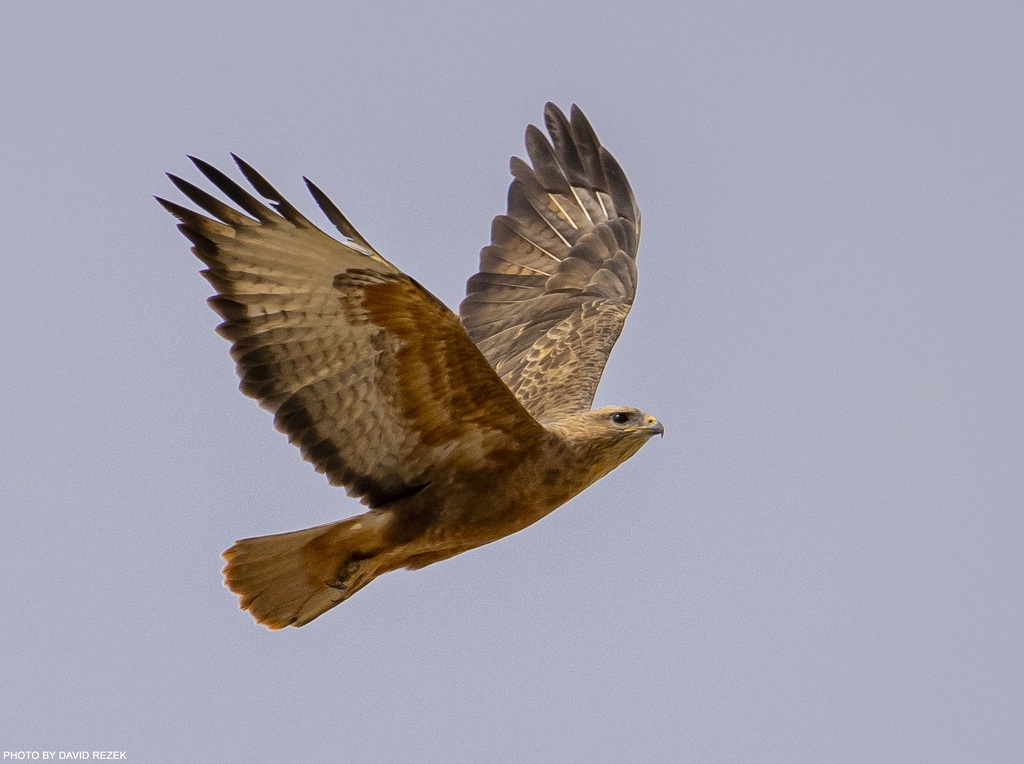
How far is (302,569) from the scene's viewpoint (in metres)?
9.23

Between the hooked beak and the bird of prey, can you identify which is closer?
the bird of prey

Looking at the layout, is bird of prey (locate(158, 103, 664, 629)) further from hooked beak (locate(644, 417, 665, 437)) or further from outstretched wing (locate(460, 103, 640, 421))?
outstretched wing (locate(460, 103, 640, 421))

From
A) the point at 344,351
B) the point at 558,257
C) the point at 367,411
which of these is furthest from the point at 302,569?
the point at 558,257

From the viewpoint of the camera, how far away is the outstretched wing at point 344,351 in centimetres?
824

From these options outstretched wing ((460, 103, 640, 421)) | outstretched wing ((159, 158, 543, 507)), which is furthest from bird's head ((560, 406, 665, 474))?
outstretched wing ((460, 103, 640, 421))

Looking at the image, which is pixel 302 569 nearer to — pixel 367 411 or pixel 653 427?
pixel 367 411

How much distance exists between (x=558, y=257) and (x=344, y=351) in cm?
448

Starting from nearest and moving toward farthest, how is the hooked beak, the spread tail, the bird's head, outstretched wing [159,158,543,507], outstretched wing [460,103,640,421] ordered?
outstretched wing [159,158,543,507]
the spread tail
the bird's head
the hooked beak
outstretched wing [460,103,640,421]

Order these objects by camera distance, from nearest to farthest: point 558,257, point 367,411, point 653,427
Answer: point 367,411, point 653,427, point 558,257

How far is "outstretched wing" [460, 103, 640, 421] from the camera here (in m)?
11.9

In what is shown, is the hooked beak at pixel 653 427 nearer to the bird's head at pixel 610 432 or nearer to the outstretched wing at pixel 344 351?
the bird's head at pixel 610 432

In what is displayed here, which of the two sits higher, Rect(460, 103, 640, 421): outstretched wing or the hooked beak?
Rect(460, 103, 640, 421): outstretched wing

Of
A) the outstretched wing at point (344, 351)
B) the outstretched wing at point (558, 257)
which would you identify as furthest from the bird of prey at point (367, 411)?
the outstretched wing at point (558, 257)

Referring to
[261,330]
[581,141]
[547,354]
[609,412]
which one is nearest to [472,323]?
[547,354]
